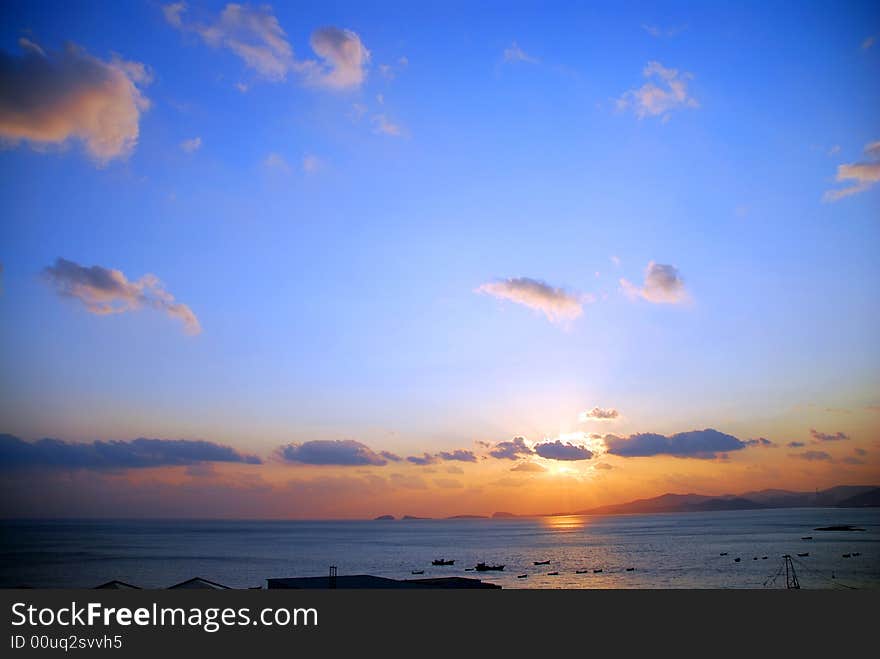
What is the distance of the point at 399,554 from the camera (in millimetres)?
105625

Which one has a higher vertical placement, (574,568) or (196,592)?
(196,592)

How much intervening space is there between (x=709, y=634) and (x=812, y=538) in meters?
128

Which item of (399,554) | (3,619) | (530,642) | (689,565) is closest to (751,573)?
(689,565)

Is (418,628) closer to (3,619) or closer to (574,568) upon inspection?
(3,619)

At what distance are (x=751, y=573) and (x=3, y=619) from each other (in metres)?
69.9

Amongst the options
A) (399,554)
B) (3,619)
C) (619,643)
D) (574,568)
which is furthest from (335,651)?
(399,554)

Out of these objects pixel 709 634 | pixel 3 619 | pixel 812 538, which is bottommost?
pixel 812 538

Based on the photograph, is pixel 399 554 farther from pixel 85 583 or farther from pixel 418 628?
pixel 418 628

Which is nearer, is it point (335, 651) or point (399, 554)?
point (335, 651)

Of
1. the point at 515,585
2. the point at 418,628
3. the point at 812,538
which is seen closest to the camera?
the point at 418,628

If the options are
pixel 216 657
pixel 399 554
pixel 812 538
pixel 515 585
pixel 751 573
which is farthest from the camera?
pixel 812 538

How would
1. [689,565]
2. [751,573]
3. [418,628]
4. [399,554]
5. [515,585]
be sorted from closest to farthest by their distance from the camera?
[418,628] < [515,585] < [751,573] < [689,565] < [399,554]

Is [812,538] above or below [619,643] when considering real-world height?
below

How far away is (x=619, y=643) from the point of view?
37.5 feet
